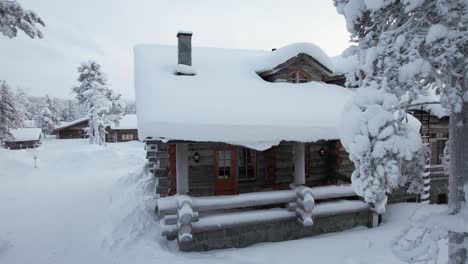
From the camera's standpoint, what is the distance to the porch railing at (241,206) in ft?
26.6

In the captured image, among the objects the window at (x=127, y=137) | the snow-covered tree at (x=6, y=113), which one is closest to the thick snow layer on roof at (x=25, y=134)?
the window at (x=127, y=137)

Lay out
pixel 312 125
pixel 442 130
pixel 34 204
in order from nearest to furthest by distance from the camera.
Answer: pixel 312 125, pixel 34 204, pixel 442 130

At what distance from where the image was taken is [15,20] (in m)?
8.05

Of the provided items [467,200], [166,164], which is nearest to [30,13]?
[166,164]

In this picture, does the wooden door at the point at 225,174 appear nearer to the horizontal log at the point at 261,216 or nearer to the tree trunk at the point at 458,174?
the horizontal log at the point at 261,216

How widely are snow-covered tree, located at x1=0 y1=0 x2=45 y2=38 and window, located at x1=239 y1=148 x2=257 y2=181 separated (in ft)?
26.5

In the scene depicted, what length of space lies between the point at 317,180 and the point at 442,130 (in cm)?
754

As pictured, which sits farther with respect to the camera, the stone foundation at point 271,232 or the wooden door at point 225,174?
the wooden door at point 225,174

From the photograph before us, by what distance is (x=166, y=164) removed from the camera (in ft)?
36.3

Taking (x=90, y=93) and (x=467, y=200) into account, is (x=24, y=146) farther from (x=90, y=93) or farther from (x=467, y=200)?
(x=467, y=200)

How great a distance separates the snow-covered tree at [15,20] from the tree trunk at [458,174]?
34.1 feet

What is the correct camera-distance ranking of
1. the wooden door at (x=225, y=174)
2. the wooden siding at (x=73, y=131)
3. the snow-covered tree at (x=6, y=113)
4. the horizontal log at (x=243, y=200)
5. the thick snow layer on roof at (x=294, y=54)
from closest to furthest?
the horizontal log at (x=243, y=200), the wooden door at (x=225, y=174), the thick snow layer on roof at (x=294, y=54), the snow-covered tree at (x=6, y=113), the wooden siding at (x=73, y=131)

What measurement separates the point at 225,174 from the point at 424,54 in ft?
26.5

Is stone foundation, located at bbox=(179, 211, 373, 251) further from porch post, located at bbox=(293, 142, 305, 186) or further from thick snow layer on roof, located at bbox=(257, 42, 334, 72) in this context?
thick snow layer on roof, located at bbox=(257, 42, 334, 72)
